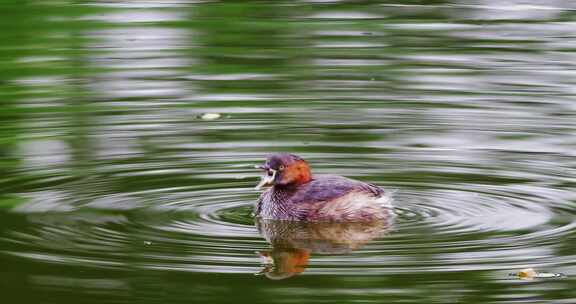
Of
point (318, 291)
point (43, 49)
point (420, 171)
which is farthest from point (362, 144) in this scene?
point (43, 49)

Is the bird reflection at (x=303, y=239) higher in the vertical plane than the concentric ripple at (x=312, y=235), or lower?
lower

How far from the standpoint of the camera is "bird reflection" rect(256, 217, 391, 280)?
859 centimetres

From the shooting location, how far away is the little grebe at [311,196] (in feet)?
31.8

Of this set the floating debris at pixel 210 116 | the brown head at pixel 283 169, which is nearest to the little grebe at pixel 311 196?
the brown head at pixel 283 169

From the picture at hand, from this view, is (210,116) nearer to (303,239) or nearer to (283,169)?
(283,169)

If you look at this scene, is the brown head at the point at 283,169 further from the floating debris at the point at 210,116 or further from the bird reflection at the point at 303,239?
the floating debris at the point at 210,116

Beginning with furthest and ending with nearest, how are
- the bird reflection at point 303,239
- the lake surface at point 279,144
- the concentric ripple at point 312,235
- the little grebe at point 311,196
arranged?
1. the little grebe at point 311,196
2. the bird reflection at point 303,239
3. the concentric ripple at point 312,235
4. the lake surface at point 279,144

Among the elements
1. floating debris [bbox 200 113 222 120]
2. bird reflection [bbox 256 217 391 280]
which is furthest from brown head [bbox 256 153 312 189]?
floating debris [bbox 200 113 222 120]

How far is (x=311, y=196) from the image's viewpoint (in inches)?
386

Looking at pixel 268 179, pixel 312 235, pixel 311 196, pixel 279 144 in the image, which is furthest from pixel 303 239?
pixel 279 144

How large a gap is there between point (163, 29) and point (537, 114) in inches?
227

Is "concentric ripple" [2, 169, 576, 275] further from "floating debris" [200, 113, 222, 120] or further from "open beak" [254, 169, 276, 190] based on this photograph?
"floating debris" [200, 113, 222, 120]

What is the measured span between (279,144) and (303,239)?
7.75 ft

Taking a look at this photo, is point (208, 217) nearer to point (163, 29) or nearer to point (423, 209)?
point (423, 209)
